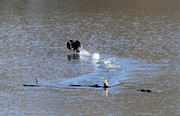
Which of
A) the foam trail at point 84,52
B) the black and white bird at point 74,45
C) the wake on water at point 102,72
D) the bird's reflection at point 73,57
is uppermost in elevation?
the black and white bird at point 74,45

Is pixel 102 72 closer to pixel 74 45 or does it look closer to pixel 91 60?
pixel 91 60

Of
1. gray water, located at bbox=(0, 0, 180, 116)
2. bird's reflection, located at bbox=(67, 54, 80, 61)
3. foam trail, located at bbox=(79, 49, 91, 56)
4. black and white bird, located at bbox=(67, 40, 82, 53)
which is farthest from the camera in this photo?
black and white bird, located at bbox=(67, 40, 82, 53)

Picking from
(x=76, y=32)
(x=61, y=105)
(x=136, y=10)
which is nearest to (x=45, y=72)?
(x=61, y=105)

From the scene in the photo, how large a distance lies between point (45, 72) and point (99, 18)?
28.2 m

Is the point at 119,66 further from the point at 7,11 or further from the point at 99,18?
the point at 7,11

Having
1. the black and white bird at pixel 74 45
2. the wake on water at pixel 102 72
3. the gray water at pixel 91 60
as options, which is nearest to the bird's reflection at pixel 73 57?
the gray water at pixel 91 60

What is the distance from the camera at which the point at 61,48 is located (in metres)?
40.9

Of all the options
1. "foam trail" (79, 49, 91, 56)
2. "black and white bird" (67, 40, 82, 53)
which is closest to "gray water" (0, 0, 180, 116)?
"foam trail" (79, 49, 91, 56)

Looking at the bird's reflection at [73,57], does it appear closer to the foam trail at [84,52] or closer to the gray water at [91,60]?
the gray water at [91,60]

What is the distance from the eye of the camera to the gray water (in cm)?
2389

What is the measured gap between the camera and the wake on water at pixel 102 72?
28612mm

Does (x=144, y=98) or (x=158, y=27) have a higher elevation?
(x=158, y=27)

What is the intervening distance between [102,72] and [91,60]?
201 inches

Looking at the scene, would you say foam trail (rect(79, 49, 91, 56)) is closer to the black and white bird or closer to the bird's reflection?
the black and white bird
